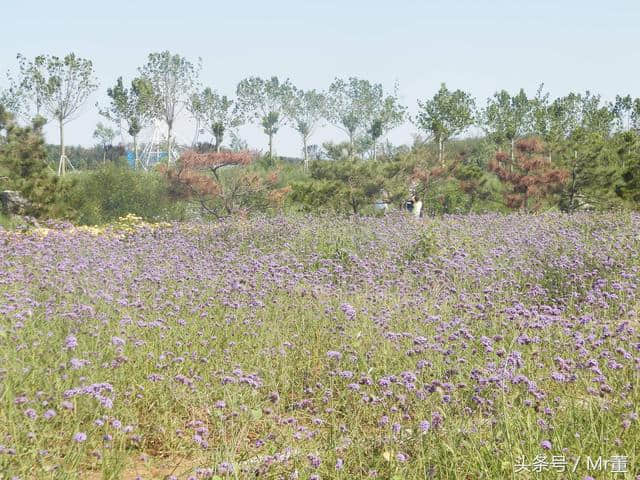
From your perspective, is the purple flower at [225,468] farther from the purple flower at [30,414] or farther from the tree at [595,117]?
the tree at [595,117]

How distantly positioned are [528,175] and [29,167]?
536 inches

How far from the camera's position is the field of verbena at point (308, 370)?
9.26 feet

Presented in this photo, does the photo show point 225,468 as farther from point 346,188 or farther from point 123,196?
point 123,196

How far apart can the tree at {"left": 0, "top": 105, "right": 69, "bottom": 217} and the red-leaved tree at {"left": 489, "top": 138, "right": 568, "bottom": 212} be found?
12674 millimetres

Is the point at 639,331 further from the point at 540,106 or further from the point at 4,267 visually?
the point at 540,106

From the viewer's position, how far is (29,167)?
49.5 feet

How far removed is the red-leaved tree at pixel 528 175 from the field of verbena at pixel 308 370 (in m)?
11.5

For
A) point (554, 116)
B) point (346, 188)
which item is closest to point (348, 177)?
point (346, 188)

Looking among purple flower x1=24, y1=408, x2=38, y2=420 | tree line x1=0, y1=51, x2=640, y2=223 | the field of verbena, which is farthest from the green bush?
purple flower x1=24, y1=408, x2=38, y2=420

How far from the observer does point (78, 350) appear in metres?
3.90

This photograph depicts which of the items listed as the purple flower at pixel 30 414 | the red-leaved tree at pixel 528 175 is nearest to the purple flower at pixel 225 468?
the purple flower at pixel 30 414

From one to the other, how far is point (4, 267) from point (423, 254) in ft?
16.2

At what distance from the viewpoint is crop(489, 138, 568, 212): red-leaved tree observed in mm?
18516

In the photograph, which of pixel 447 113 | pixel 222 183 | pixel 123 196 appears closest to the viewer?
pixel 222 183
